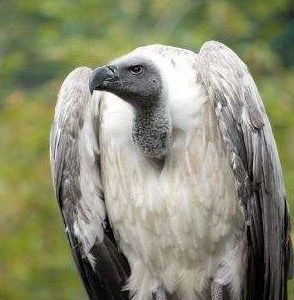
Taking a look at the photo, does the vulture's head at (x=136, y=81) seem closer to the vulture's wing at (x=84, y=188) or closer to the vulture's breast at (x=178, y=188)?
the vulture's breast at (x=178, y=188)

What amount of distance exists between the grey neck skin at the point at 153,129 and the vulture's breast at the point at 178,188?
0.24 ft

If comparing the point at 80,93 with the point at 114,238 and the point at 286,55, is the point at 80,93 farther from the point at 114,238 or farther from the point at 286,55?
the point at 286,55

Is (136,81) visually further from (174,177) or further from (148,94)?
(174,177)

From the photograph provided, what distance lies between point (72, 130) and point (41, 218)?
3001mm

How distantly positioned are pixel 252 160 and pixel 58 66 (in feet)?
15.3

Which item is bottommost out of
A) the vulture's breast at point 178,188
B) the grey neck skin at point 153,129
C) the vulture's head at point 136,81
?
the vulture's breast at point 178,188

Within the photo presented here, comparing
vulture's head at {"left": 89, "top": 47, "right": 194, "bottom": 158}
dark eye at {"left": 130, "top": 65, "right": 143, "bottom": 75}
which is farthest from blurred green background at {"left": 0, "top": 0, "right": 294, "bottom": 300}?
dark eye at {"left": 130, "top": 65, "right": 143, "bottom": 75}

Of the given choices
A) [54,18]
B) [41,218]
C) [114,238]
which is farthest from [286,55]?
[114,238]

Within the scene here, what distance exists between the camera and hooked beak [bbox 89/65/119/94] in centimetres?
748

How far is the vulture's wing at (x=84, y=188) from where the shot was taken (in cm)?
792

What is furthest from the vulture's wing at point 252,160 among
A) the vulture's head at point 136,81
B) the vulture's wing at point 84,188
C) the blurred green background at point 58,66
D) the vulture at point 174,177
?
the blurred green background at point 58,66

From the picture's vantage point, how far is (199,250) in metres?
8.02

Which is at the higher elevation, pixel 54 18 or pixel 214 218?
pixel 54 18

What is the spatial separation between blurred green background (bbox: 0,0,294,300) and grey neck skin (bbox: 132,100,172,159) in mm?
2786
